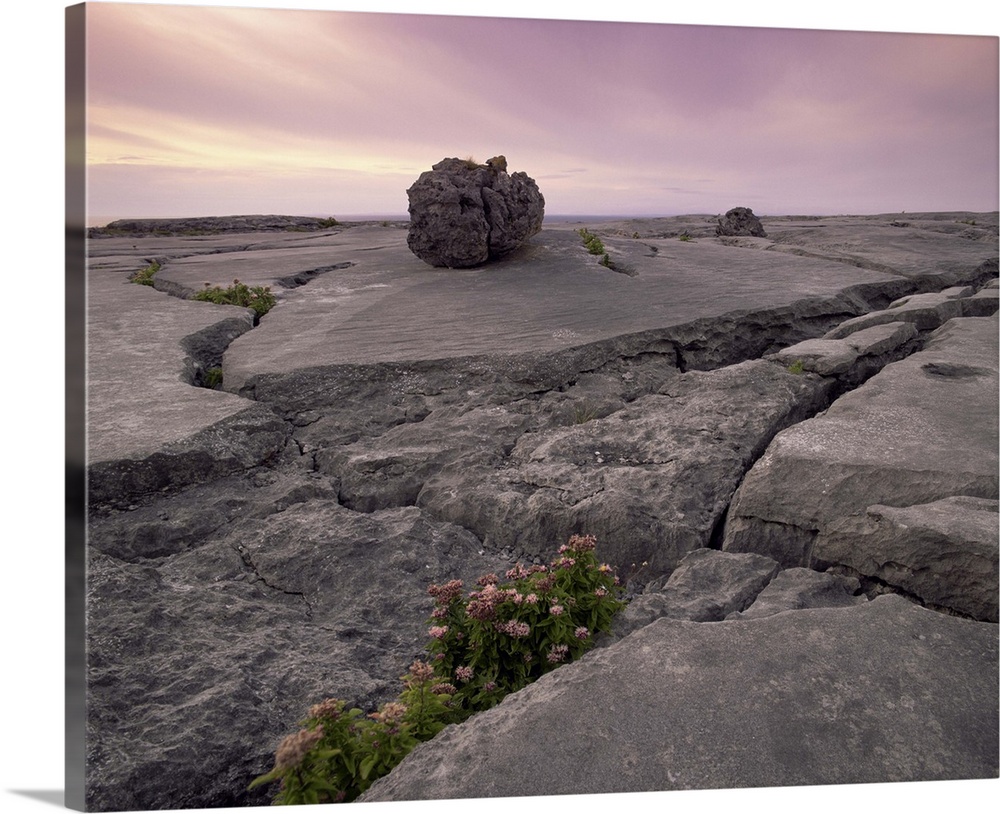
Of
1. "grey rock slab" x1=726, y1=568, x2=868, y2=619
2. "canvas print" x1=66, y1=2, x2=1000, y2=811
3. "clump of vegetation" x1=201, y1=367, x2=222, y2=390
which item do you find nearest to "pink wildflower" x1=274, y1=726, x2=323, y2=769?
"canvas print" x1=66, y1=2, x2=1000, y2=811

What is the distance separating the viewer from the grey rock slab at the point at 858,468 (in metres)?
3.33

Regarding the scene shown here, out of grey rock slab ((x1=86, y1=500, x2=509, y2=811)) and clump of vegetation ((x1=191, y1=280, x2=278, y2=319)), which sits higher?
clump of vegetation ((x1=191, y1=280, x2=278, y2=319))

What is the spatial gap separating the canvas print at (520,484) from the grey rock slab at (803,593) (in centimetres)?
2

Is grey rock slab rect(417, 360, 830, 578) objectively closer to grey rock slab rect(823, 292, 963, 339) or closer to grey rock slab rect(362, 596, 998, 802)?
grey rock slab rect(362, 596, 998, 802)

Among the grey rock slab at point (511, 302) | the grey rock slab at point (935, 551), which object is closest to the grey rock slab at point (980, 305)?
the grey rock slab at point (511, 302)

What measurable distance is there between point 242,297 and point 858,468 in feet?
16.2

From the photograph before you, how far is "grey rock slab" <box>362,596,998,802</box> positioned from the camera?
2.34 meters

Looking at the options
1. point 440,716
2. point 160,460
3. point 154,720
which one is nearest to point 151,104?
point 160,460

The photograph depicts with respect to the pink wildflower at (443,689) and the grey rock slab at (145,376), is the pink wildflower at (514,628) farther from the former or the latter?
the grey rock slab at (145,376)

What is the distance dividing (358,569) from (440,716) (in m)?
0.87

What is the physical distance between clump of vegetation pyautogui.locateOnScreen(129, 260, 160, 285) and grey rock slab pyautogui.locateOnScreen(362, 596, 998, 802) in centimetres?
635

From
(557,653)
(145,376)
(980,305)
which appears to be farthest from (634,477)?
(980,305)

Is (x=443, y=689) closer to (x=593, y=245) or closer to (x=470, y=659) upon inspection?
(x=470, y=659)

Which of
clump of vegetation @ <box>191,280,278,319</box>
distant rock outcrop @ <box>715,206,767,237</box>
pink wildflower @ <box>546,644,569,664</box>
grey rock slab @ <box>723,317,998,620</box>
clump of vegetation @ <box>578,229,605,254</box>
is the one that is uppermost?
distant rock outcrop @ <box>715,206,767,237</box>
